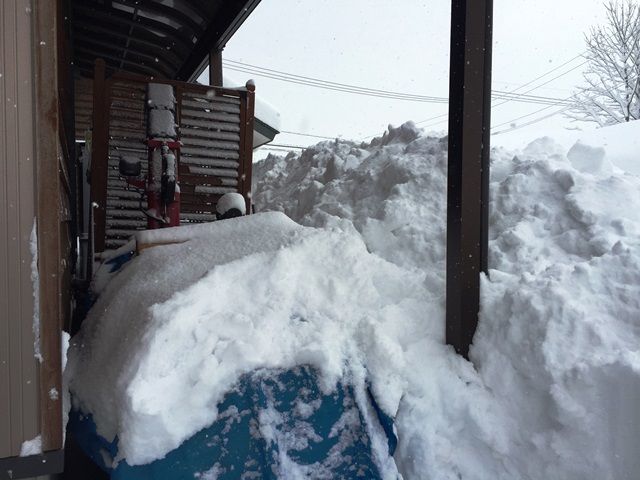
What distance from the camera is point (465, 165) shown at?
2533 mm

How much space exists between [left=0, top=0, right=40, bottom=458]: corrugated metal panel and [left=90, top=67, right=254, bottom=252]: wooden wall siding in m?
→ 3.53

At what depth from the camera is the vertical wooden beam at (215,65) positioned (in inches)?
244

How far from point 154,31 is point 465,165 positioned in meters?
5.08

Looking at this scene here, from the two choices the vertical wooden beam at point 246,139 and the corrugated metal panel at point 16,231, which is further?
the vertical wooden beam at point 246,139

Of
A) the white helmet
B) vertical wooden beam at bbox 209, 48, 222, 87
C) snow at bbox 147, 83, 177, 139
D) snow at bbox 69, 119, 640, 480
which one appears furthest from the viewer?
vertical wooden beam at bbox 209, 48, 222, 87

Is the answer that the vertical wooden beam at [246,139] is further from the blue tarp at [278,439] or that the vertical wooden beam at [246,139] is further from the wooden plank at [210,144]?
the blue tarp at [278,439]

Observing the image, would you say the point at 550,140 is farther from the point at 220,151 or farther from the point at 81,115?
the point at 81,115

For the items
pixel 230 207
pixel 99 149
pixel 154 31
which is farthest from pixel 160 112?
pixel 154 31

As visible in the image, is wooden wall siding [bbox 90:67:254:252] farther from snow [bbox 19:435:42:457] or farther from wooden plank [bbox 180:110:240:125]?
snow [bbox 19:435:42:457]

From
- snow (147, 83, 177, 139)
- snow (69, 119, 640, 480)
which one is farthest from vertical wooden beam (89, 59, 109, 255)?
snow (69, 119, 640, 480)

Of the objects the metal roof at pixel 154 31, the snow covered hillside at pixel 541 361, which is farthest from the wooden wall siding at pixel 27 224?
the metal roof at pixel 154 31

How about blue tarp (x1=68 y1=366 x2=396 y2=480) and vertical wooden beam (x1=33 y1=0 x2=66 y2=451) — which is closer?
vertical wooden beam (x1=33 y1=0 x2=66 y2=451)

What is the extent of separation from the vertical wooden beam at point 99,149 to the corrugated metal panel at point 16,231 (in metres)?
3.61

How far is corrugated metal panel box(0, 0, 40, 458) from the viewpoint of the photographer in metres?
1.70
